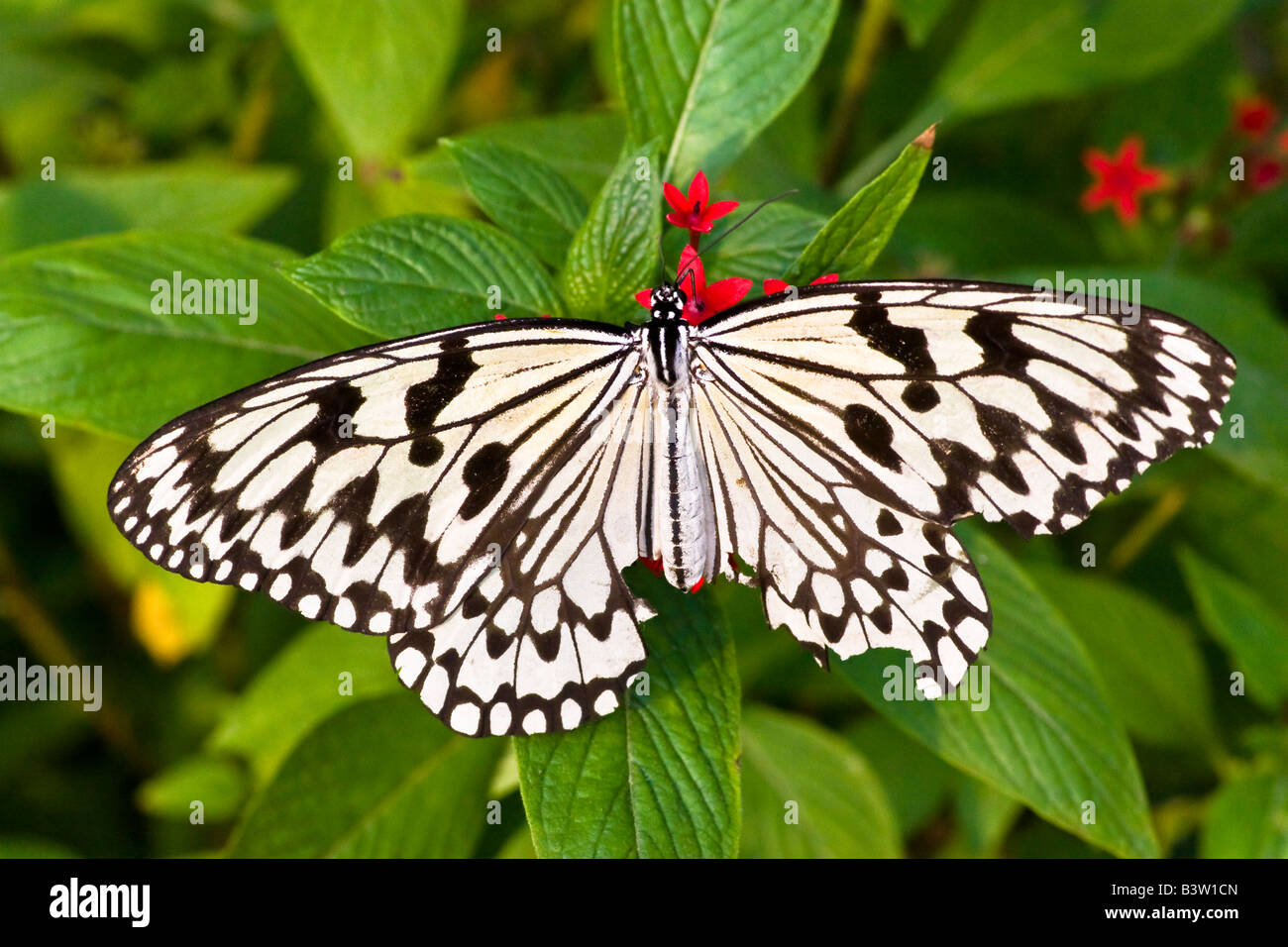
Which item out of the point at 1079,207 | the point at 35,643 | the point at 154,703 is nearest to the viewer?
the point at 35,643

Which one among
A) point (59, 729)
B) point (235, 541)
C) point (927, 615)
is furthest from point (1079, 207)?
point (59, 729)

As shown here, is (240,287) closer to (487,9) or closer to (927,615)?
(927,615)

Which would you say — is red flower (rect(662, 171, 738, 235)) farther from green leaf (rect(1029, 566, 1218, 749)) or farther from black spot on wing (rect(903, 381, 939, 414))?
green leaf (rect(1029, 566, 1218, 749))

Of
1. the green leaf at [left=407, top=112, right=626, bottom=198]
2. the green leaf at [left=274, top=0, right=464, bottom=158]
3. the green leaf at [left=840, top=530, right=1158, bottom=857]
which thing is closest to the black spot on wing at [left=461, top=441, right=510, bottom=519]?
the green leaf at [left=840, top=530, right=1158, bottom=857]

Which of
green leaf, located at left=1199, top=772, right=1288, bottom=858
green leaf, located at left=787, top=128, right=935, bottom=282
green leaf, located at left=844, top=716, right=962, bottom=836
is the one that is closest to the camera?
green leaf, located at left=787, top=128, right=935, bottom=282

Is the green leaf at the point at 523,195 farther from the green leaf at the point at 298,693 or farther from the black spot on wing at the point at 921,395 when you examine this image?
the green leaf at the point at 298,693

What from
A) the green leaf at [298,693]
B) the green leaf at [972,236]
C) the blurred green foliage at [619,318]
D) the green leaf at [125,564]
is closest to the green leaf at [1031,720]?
the blurred green foliage at [619,318]
